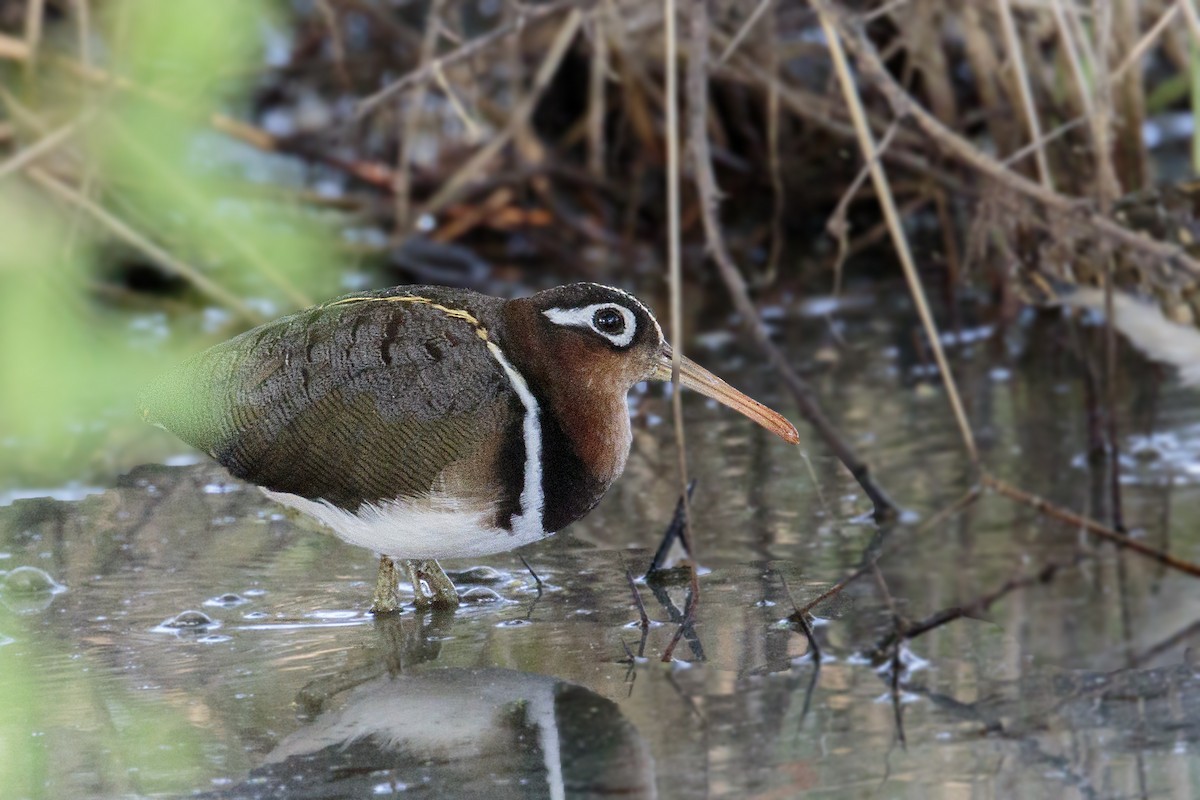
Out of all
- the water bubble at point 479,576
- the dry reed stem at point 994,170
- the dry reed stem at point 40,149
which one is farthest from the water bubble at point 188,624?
the dry reed stem at point 994,170

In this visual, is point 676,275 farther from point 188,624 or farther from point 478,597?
point 188,624

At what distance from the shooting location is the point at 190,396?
3.07 metres

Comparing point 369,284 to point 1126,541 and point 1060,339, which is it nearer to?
point 1060,339

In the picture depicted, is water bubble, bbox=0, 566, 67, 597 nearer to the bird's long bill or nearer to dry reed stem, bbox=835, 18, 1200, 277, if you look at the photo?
the bird's long bill

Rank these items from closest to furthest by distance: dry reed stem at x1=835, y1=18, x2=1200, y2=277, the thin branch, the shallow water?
the shallow water → the thin branch → dry reed stem at x1=835, y1=18, x2=1200, y2=277

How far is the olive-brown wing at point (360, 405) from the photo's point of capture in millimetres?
2828

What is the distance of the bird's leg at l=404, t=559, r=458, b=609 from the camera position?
10.2ft

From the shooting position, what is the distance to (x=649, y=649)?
9.22 feet

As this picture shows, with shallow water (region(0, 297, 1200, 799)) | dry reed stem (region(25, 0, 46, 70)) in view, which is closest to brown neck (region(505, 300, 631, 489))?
shallow water (region(0, 297, 1200, 799))

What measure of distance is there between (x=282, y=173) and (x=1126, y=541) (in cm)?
395

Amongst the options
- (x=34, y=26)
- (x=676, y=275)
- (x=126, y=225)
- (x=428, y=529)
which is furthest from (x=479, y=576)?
(x=34, y=26)

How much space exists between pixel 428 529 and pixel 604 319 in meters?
0.51

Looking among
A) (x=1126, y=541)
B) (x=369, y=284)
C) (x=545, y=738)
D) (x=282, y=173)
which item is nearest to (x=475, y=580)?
(x=545, y=738)

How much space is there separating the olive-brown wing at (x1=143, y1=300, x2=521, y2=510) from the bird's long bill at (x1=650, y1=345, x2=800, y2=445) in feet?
1.14
